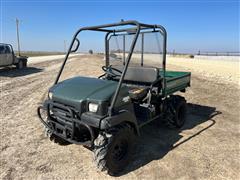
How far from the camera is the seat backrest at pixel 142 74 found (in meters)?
4.43

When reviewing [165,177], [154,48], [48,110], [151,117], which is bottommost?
[165,177]

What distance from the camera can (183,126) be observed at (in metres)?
5.23

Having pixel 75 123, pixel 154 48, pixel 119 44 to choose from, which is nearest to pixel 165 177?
pixel 75 123

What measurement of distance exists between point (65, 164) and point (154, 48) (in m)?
2.80

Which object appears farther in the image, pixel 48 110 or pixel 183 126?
pixel 183 126

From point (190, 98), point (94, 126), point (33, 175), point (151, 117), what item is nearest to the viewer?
point (94, 126)

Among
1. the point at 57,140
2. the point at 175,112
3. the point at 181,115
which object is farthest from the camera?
the point at 181,115

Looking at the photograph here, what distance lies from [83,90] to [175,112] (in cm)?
238

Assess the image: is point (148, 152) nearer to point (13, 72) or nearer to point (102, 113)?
point (102, 113)

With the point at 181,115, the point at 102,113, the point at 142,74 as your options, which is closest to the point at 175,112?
the point at 181,115

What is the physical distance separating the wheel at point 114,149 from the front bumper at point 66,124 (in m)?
0.16

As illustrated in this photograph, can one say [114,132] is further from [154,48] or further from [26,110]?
[26,110]

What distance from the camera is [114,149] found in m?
3.27

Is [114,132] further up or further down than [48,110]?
further down
